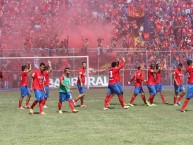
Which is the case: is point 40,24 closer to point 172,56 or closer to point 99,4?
point 99,4

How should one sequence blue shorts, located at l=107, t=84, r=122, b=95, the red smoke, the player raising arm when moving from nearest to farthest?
the player raising arm, blue shorts, located at l=107, t=84, r=122, b=95, the red smoke

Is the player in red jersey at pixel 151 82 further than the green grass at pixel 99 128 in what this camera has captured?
Yes

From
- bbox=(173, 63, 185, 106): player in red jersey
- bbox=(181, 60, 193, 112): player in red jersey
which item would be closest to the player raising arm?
bbox=(181, 60, 193, 112): player in red jersey

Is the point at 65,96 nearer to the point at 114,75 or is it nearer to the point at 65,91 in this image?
the point at 65,91

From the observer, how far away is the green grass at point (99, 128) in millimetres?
12242

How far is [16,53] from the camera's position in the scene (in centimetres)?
4178

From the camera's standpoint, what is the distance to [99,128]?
48.4 ft

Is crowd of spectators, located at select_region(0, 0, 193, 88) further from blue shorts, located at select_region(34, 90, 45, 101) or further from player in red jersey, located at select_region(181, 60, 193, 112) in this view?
blue shorts, located at select_region(34, 90, 45, 101)

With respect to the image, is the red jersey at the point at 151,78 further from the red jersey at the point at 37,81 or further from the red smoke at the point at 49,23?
the red smoke at the point at 49,23

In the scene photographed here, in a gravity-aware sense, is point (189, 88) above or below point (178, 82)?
below

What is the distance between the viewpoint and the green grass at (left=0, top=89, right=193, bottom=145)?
12.2m

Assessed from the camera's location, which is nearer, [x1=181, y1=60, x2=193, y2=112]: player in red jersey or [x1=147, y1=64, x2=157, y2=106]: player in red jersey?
[x1=181, y1=60, x2=193, y2=112]: player in red jersey

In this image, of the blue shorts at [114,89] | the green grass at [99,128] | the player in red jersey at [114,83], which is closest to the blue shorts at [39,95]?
the green grass at [99,128]

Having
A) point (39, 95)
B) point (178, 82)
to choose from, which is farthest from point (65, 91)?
point (178, 82)
